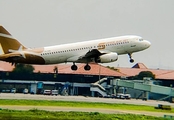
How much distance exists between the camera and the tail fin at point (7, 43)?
12319cm

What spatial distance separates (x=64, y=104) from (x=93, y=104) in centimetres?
705

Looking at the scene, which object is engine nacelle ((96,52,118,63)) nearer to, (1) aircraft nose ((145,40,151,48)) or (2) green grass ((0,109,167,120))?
(1) aircraft nose ((145,40,151,48))

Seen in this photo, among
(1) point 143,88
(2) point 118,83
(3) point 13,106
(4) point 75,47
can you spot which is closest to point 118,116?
(3) point 13,106

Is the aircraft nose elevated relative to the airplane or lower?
elevated

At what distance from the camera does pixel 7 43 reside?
12394cm

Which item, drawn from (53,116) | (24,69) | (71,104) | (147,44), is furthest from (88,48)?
(24,69)

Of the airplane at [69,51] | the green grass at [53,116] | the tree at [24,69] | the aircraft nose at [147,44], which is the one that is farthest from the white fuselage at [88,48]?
the tree at [24,69]

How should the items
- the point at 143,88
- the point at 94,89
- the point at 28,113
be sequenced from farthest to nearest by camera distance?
the point at 94,89
the point at 143,88
the point at 28,113

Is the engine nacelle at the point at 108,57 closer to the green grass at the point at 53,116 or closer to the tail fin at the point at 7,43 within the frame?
the tail fin at the point at 7,43

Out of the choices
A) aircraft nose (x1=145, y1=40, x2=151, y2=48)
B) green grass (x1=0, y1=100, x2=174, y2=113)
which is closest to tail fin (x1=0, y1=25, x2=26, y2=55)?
green grass (x1=0, y1=100, x2=174, y2=113)

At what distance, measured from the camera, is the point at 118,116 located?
91375 millimetres

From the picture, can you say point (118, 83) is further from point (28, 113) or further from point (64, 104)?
point (28, 113)

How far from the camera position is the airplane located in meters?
121

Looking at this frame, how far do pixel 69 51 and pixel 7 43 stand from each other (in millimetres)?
12394
